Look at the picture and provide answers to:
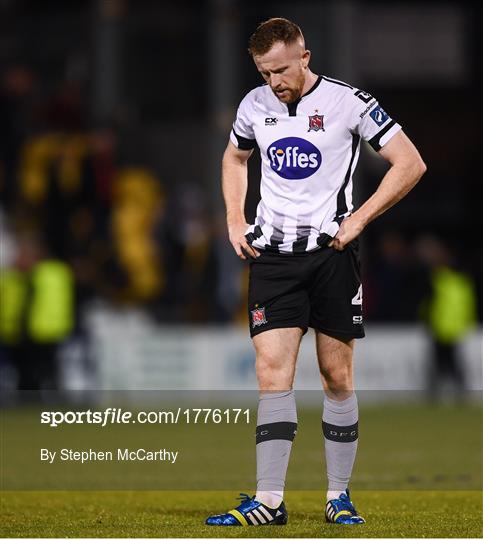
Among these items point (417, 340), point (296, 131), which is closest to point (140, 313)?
point (417, 340)

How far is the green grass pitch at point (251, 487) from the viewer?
685 cm

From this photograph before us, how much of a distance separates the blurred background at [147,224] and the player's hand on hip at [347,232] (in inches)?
374

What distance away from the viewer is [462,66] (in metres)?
30.2

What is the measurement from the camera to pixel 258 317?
7012mm

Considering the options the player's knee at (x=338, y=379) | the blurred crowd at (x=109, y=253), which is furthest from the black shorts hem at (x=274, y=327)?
the blurred crowd at (x=109, y=253)

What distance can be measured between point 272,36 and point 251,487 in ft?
11.3

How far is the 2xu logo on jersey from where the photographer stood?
6.93 metres

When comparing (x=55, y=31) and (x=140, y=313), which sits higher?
(x=55, y=31)

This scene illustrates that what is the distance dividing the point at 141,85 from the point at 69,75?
1243 mm

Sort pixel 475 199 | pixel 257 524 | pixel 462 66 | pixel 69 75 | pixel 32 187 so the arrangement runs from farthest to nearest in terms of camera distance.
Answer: pixel 462 66 → pixel 475 199 → pixel 69 75 → pixel 32 187 → pixel 257 524

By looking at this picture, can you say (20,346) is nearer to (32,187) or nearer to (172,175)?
(32,187)

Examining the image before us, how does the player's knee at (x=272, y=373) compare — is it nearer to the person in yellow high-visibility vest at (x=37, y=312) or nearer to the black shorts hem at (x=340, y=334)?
the black shorts hem at (x=340, y=334)

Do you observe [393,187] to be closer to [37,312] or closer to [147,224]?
[37,312]

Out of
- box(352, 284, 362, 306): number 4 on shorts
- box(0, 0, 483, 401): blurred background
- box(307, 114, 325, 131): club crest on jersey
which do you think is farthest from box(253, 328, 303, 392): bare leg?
box(0, 0, 483, 401): blurred background
